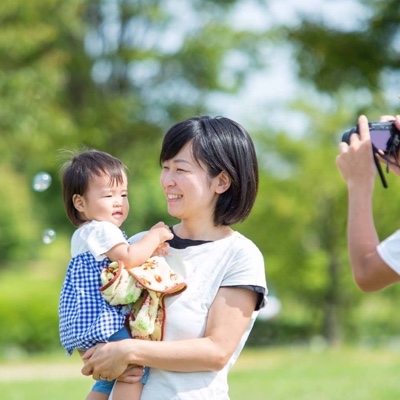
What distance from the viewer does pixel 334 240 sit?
23.1 metres

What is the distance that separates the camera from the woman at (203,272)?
8.94 feet

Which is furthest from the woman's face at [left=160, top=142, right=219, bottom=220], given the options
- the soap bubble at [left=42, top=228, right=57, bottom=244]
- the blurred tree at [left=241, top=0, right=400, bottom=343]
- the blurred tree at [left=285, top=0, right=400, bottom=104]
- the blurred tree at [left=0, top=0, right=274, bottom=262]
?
the blurred tree at [left=241, top=0, right=400, bottom=343]

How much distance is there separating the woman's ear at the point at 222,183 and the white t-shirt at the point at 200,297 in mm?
159

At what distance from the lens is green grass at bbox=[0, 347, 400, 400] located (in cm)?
994

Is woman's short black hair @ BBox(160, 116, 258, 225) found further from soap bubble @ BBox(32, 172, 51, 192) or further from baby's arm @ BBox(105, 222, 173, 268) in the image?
soap bubble @ BBox(32, 172, 51, 192)

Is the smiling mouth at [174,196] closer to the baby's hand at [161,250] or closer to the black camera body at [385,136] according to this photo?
the baby's hand at [161,250]

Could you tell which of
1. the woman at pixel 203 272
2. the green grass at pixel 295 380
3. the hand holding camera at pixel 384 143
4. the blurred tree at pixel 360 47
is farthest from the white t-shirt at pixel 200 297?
the blurred tree at pixel 360 47

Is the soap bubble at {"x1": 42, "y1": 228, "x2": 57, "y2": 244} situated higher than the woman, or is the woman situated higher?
the soap bubble at {"x1": 42, "y1": 228, "x2": 57, "y2": 244}

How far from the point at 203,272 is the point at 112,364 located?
384 millimetres

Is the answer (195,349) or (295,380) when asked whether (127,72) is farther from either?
(195,349)

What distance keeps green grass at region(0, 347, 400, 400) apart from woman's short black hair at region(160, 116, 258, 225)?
23.1 feet

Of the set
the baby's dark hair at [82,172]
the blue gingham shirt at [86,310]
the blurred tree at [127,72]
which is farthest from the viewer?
the blurred tree at [127,72]

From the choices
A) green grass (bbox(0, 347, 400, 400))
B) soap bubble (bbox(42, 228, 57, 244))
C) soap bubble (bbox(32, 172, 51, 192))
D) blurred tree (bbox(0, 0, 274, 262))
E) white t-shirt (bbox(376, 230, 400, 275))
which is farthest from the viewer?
blurred tree (bbox(0, 0, 274, 262))

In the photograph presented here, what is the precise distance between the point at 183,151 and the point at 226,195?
0.64 ft
